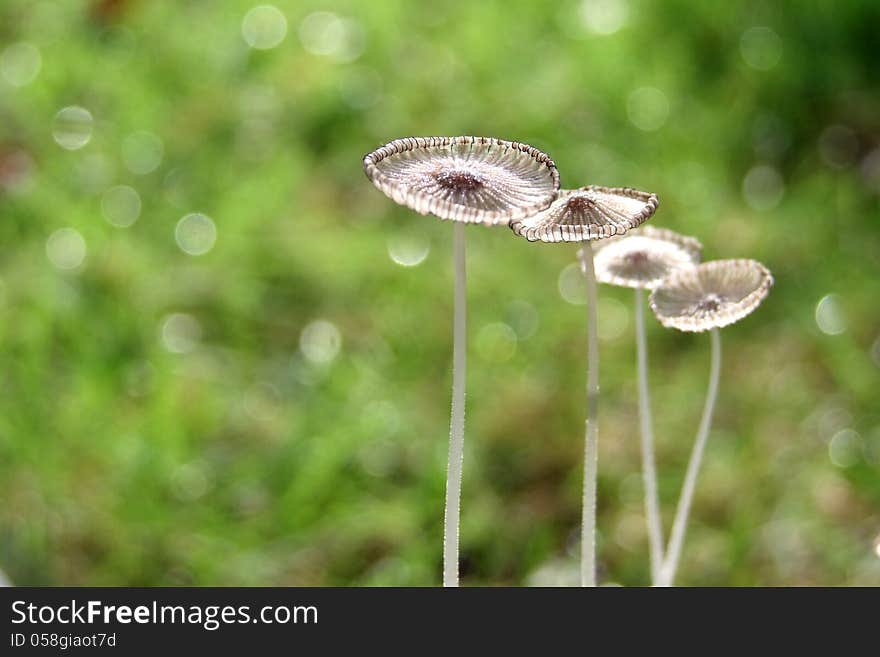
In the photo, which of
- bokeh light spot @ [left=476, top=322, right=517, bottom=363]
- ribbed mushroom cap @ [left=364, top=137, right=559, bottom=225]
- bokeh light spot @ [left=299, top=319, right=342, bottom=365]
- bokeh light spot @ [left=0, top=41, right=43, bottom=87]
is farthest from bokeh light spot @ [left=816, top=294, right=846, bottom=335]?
bokeh light spot @ [left=0, top=41, right=43, bottom=87]

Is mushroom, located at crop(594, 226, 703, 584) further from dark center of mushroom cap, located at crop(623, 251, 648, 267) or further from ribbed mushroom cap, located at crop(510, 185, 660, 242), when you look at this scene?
ribbed mushroom cap, located at crop(510, 185, 660, 242)

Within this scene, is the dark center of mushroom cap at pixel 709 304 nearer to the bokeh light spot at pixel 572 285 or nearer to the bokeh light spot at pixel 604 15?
the bokeh light spot at pixel 572 285

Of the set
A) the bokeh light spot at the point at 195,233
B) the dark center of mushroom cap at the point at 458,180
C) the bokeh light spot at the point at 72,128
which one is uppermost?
the bokeh light spot at the point at 72,128

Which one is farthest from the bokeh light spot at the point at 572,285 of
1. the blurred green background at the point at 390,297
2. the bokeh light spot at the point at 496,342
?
the bokeh light spot at the point at 496,342

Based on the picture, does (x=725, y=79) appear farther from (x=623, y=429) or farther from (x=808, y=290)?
(x=623, y=429)

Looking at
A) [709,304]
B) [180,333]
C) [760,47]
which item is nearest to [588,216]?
[709,304]

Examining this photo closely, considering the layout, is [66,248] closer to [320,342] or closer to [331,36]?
[320,342]

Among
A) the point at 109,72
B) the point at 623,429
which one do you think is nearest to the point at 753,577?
the point at 623,429
